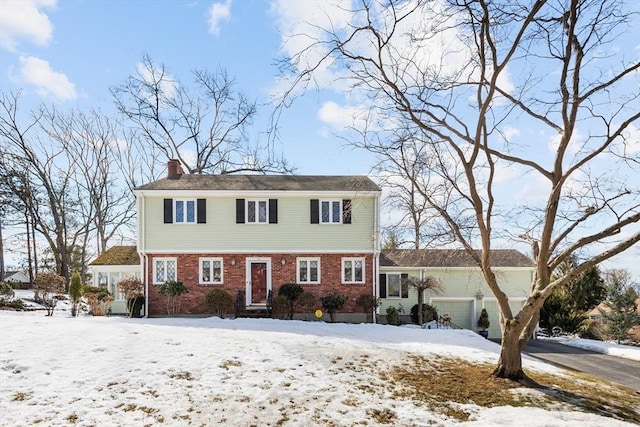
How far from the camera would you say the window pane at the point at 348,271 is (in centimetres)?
1775

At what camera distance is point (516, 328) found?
8492 mm

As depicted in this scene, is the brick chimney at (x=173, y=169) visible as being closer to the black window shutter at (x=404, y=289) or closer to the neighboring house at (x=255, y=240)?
the neighboring house at (x=255, y=240)

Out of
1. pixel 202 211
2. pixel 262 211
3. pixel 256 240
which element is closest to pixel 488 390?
pixel 256 240

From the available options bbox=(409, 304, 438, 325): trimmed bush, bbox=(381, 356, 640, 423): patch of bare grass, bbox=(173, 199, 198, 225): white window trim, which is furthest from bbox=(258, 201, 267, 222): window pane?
bbox=(381, 356, 640, 423): patch of bare grass

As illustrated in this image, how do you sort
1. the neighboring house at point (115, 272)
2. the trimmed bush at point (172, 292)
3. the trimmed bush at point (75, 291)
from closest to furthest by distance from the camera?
1. the trimmed bush at point (75, 291)
2. the trimmed bush at point (172, 292)
3. the neighboring house at point (115, 272)

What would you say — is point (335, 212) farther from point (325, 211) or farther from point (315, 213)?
point (315, 213)

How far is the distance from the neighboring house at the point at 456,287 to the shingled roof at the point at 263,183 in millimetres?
4735

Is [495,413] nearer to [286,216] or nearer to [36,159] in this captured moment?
[286,216]

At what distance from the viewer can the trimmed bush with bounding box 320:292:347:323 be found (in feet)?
55.4

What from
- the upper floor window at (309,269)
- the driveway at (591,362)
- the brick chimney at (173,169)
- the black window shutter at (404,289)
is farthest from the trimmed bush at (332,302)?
the brick chimney at (173,169)

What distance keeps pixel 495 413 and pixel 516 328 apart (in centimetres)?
229

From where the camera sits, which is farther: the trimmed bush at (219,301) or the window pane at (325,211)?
the window pane at (325,211)

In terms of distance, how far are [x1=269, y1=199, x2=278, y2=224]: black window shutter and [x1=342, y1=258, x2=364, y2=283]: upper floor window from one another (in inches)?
133

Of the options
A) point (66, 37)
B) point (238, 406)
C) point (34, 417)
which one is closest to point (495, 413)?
point (238, 406)
